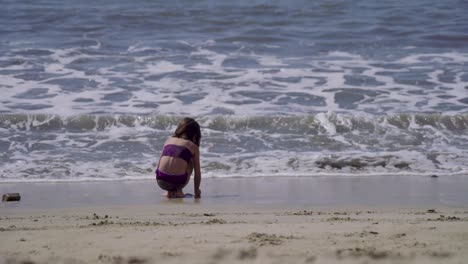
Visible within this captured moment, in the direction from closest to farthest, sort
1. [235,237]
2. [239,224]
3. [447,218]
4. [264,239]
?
1. [264,239]
2. [235,237]
3. [239,224]
4. [447,218]

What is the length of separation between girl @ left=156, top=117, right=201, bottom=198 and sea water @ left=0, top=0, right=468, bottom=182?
0.69 m

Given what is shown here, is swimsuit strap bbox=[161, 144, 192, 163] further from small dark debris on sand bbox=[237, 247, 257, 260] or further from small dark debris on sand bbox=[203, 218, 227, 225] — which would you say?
small dark debris on sand bbox=[237, 247, 257, 260]

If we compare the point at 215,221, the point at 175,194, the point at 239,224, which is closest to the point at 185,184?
the point at 175,194

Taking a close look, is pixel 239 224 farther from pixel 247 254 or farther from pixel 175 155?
pixel 175 155

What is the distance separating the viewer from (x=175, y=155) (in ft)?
22.8

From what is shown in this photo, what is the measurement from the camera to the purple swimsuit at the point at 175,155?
6.85 meters

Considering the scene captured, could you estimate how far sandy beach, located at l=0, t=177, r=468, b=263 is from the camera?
3.93 metres

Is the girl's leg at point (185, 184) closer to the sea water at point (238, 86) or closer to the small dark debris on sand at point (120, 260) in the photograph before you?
the sea water at point (238, 86)

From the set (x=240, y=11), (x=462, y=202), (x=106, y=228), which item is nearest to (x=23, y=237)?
(x=106, y=228)

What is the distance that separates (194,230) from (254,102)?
6133 millimetres

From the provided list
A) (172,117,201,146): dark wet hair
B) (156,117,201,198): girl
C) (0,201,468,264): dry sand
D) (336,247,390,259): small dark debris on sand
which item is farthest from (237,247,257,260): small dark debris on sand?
(172,117,201,146): dark wet hair

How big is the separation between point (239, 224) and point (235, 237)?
586 mm

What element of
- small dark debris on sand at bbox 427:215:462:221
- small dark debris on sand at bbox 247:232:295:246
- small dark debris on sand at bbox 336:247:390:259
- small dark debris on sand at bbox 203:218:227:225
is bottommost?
small dark debris on sand at bbox 427:215:462:221

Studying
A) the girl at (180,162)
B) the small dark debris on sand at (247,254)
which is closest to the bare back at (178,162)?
the girl at (180,162)
